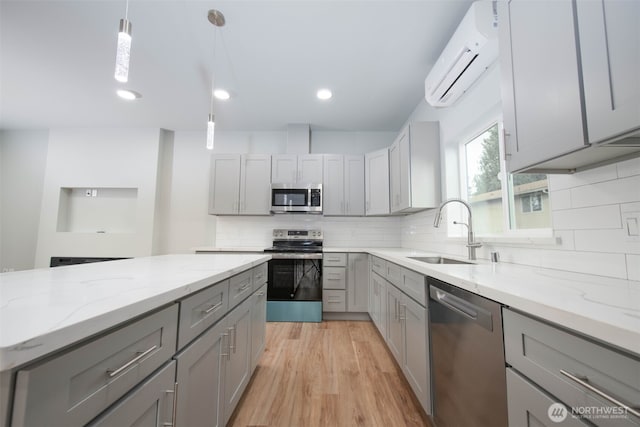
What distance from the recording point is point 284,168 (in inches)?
139

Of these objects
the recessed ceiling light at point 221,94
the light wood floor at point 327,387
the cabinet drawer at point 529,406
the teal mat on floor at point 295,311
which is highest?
the recessed ceiling light at point 221,94

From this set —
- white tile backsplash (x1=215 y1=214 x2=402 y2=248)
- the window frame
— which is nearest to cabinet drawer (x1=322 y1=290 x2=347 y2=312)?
white tile backsplash (x1=215 y1=214 x2=402 y2=248)

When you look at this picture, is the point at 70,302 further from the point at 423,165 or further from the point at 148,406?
the point at 423,165

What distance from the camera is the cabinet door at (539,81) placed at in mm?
822

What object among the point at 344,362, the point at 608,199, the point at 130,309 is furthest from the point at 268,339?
the point at 608,199

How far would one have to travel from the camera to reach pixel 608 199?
3.27 feet

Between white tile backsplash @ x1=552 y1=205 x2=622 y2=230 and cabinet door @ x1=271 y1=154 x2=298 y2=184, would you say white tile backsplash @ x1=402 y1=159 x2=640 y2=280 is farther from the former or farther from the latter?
cabinet door @ x1=271 y1=154 x2=298 y2=184

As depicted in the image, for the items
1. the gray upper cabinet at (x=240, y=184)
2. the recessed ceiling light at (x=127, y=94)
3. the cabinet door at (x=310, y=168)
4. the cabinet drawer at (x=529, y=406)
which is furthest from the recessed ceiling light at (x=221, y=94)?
the cabinet drawer at (x=529, y=406)

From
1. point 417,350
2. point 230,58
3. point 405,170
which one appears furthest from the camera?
point 405,170

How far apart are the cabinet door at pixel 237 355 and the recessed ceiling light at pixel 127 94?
2.96 m

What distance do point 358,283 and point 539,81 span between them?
2598 millimetres

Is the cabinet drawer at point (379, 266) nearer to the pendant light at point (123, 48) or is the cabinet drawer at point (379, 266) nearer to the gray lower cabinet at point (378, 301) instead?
the gray lower cabinet at point (378, 301)

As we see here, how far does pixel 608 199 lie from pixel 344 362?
1.95 meters

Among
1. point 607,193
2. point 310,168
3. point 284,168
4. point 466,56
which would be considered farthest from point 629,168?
point 284,168
